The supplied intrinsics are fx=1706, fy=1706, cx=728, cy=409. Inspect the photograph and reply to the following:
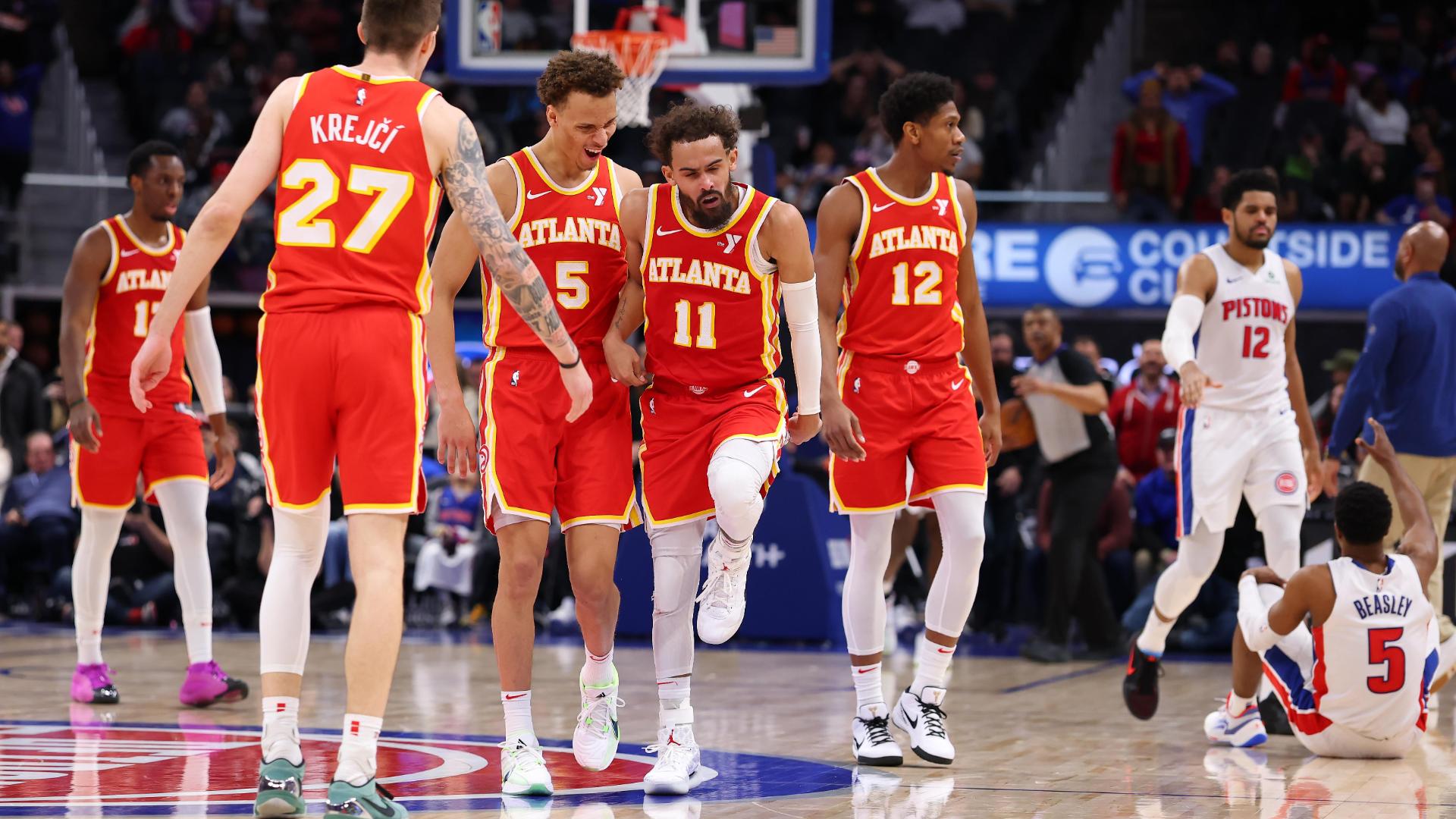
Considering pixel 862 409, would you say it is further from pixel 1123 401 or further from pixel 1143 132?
pixel 1143 132

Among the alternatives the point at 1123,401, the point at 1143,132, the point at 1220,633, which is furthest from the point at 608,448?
the point at 1143,132

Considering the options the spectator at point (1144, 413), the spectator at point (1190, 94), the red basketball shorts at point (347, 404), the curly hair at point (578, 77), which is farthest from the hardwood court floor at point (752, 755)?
the spectator at point (1190, 94)

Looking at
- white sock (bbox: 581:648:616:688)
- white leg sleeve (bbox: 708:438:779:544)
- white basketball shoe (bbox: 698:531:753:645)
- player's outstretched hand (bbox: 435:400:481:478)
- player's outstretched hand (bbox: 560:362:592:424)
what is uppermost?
player's outstretched hand (bbox: 560:362:592:424)

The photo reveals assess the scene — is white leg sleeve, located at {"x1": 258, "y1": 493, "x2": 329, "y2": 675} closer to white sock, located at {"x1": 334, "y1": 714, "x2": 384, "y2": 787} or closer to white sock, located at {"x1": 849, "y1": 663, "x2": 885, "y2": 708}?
white sock, located at {"x1": 334, "y1": 714, "x2": 384, "y2": 787}

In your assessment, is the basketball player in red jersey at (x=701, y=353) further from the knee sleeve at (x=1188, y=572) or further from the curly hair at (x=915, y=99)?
the knee sleeve at (x=1188, y=572)

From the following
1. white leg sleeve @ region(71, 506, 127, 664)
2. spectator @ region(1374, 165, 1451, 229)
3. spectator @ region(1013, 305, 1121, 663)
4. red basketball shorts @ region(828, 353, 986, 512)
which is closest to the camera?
red basketball shorts @ region(828, 353, 986, 512)

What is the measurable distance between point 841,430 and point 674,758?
1.29 meters

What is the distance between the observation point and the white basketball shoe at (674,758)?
17.0 feet

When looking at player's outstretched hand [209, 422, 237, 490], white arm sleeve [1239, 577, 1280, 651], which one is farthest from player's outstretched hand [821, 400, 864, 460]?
player's outstretched hand [209, 422, 237, 490]

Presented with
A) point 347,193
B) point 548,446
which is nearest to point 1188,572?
point 548,446

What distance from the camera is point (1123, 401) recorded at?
1230cm

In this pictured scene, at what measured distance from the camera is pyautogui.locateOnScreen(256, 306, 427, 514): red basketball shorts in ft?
14.6

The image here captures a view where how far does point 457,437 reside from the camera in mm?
4590

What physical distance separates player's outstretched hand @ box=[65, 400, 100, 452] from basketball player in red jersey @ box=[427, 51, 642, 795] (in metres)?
2.88
